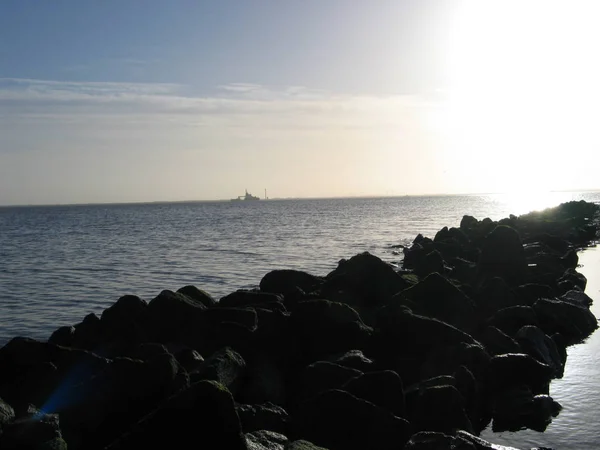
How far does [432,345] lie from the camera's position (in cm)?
972

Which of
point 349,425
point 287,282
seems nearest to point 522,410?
point 349,425

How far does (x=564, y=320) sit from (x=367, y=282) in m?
4.05

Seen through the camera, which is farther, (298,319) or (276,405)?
(298,319)

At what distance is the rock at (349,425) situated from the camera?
7.00 meters

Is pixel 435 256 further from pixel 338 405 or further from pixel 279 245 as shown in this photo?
Result: pixel 279 245

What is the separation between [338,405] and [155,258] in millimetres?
25095

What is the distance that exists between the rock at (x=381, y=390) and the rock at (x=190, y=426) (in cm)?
196

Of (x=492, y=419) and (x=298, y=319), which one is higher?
(x=298, y=319)

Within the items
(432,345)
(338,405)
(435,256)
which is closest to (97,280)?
(435,256)

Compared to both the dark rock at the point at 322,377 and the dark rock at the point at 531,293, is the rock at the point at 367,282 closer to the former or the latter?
the dark rock at the point at 531,293

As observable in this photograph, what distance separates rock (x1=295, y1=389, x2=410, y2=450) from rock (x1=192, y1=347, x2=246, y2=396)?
4.15 ft

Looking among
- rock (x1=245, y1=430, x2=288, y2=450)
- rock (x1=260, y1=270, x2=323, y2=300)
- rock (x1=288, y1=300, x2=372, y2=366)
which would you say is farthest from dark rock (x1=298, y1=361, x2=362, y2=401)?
rock (x1=260, y1=270, x2=323, y2=300)

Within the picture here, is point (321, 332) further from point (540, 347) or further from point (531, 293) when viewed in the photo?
point (531, 293)

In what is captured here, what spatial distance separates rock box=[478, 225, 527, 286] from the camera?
17469 mm
